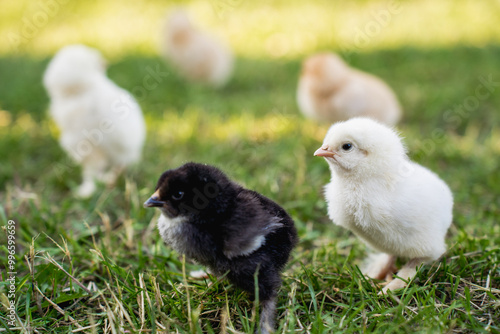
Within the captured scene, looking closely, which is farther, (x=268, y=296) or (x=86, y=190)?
(x=86, y=190)

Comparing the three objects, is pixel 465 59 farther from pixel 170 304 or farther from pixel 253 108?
pixel 170 304

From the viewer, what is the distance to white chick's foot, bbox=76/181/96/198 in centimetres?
337

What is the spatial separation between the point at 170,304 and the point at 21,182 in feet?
7.60

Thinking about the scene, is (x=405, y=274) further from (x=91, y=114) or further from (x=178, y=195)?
(x=91, y=114)

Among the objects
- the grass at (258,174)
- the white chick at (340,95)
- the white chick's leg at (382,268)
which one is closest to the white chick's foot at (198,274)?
the grass at (258,174)

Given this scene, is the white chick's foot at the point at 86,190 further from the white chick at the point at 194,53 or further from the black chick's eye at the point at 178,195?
the white chick at the point at 194,53

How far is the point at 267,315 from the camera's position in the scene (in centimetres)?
188

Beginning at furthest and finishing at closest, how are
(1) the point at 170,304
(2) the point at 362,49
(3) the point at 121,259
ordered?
1. (2) the point at 362,49
2. (3) the point at 121,259
3. (1) the point at 170,304

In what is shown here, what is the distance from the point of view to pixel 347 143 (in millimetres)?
2061

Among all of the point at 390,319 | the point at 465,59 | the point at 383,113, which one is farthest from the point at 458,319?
the point at 465,59

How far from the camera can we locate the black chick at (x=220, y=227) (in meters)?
1.81

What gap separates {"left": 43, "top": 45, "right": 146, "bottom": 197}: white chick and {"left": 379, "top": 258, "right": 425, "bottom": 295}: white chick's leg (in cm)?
229

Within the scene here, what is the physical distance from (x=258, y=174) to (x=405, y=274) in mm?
1642

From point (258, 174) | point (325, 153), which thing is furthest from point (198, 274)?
point (258, 174)
